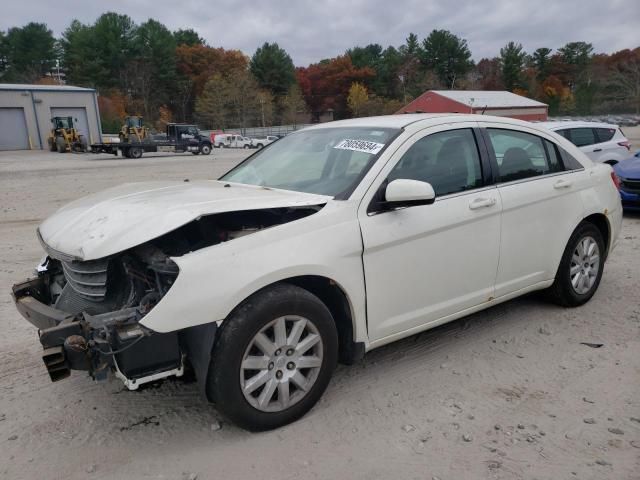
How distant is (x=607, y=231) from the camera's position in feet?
15.9

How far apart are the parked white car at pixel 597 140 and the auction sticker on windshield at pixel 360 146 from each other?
9014mm

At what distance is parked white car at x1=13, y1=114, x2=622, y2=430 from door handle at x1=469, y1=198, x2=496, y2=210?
14 mm

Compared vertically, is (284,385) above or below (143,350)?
below

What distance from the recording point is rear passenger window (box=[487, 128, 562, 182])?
401 cm

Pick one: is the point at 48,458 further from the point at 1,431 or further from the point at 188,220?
the point at 188,220

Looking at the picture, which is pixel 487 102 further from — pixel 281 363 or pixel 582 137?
pixel 281 363

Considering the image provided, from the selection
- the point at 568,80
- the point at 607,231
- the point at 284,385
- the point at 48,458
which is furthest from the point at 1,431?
the point at 568,80

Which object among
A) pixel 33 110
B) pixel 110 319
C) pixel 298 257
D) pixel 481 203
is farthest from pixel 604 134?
pixel 33 110

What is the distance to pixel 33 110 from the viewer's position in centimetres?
4166

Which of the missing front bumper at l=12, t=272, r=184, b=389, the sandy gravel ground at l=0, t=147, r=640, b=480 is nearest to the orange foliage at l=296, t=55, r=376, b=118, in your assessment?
the sandy gravel ground at l=0, t=147, r=640, b=480

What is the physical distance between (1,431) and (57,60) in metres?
93.3

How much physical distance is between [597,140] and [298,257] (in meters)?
11.2

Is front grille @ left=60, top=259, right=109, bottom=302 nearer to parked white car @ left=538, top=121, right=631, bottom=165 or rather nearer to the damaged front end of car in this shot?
the damaged front end of car

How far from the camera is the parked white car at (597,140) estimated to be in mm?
11406
